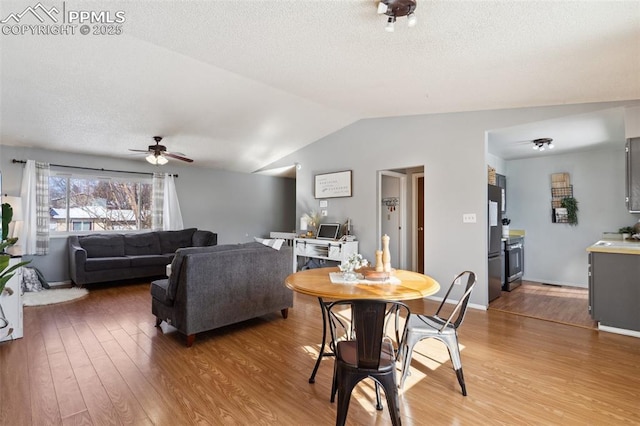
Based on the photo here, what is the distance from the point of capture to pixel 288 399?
206 cm

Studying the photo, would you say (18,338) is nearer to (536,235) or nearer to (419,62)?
(419,62)

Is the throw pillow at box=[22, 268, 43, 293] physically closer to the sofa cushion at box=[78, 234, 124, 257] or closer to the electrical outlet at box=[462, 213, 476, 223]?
the sofa cushion at box=[78, 234, 124, 257]

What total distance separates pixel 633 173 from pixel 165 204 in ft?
24.0

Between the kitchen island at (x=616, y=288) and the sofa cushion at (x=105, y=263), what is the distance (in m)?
6.56

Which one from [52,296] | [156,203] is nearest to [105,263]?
[52,296]

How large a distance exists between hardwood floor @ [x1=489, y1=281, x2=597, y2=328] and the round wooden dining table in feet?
7.93

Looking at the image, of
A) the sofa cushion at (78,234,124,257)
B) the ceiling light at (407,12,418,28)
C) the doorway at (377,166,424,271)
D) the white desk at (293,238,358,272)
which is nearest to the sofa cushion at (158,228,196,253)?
the sofa cushion at (78,234,124,257)

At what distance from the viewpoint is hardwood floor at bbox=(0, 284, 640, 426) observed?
1893mm

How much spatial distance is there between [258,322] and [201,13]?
3005 millimetres

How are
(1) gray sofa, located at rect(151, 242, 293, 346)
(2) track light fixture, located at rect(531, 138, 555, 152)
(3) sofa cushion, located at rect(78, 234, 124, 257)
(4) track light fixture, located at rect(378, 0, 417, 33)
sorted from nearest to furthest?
(4) track light fixture, located at rect(378, 0, 417, 33)
(1) gray sofa, located at rect(151, 242, 293, 346)
(2) track light fixture, located at rect(531, 138, 555, 152)
(3) sofa cushion, located at rect(78, 234, 124, 257)

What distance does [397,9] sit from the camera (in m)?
2.08

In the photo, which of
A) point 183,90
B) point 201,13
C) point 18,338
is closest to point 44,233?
point 18,338

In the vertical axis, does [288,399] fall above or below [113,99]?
below

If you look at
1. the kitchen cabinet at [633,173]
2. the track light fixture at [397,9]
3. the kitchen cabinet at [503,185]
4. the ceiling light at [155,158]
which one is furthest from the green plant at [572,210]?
the ceiling light at [155,158]
